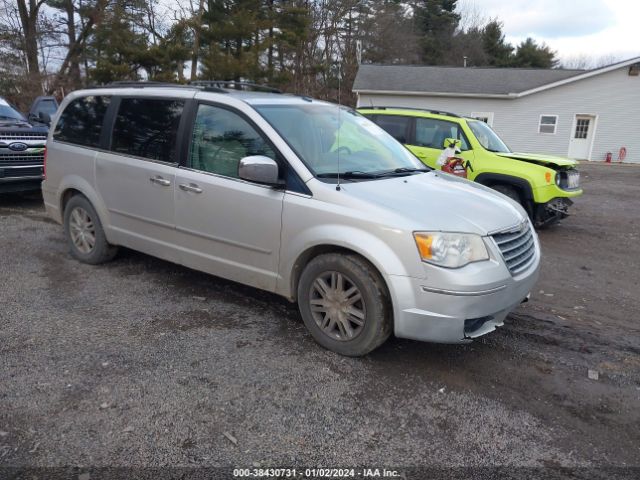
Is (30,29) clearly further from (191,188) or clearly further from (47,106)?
(191,188)

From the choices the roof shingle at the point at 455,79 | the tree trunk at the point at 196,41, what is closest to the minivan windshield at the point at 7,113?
the roof shingle at the point at 455,79

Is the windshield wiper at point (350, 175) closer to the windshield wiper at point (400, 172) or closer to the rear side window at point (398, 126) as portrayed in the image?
the windshield wiper at point (400, 172)

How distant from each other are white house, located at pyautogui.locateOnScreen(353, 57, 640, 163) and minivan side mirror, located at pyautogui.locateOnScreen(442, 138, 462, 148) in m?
16.4

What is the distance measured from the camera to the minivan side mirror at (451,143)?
8348 millimetres

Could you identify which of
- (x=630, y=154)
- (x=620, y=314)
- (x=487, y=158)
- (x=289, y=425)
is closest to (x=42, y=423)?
(x=289, y=425)

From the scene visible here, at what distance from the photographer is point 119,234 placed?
5.10 m

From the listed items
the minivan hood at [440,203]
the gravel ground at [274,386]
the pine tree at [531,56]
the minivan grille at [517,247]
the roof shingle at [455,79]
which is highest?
the pine tree at [531,56]

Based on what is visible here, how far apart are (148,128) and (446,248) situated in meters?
3.08

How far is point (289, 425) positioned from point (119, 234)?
308 cm

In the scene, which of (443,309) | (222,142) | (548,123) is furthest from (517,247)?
(548,123)

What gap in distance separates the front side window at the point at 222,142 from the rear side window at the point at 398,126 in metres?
5.26

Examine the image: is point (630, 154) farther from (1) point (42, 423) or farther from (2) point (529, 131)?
(1) point (42, 423)

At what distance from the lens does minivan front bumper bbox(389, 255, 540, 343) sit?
321 centimetres

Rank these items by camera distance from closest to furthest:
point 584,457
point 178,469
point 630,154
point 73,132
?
point 178,469 < point 584,457 < point 73,132 < point 630,154
